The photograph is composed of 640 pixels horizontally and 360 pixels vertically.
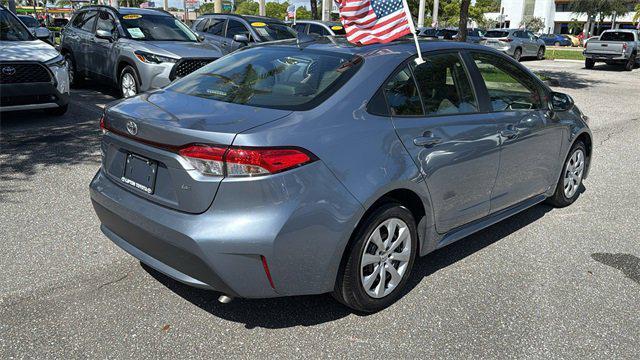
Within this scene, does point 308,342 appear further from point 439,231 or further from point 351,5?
point 351,5

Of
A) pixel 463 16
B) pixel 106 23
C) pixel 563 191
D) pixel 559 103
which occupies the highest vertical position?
pixel 463 16

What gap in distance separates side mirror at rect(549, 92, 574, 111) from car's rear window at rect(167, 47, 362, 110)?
225cm

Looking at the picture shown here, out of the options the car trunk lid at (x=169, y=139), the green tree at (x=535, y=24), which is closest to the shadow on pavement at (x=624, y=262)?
the car trunk lid at (x=169, y=139)

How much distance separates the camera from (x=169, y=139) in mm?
2855

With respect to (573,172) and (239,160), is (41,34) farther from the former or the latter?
(573,172)

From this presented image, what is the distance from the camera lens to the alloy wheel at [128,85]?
9336 mm

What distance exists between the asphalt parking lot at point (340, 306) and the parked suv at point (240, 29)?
8456mm

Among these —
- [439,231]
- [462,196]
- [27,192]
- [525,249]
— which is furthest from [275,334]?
[27,192]

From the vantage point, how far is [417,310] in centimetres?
343

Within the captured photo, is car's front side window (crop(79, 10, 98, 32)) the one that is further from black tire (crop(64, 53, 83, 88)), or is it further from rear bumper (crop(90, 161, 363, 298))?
rear bumper (crop(90, 161, 363, 298))

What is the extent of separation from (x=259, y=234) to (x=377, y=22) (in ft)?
7.08

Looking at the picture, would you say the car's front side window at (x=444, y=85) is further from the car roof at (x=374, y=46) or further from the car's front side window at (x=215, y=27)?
the car's front side window at (x=215, y=27)

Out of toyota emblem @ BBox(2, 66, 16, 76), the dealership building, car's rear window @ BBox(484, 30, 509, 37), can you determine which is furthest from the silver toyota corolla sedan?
the dealership building

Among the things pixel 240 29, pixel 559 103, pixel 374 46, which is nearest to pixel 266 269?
pixel 374 46
